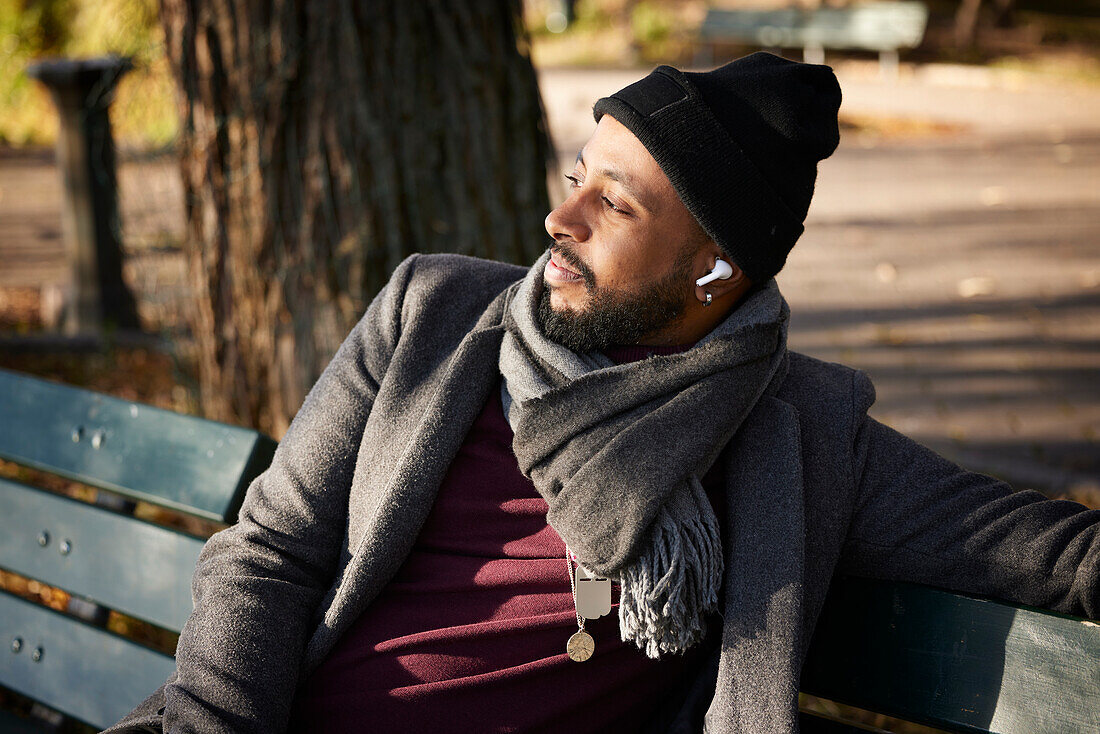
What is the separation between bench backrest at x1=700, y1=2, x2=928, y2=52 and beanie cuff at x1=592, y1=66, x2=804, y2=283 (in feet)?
56.4

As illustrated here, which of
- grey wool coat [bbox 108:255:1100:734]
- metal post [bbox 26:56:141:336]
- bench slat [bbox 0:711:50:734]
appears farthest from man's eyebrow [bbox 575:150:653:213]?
metal post [bbox 26:56:141:336]

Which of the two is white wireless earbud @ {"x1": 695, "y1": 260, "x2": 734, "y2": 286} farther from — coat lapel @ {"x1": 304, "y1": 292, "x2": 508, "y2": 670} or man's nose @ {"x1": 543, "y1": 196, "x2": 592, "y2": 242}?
coat lapel @ {"x1": 304, "y1": 292, "x2": 508, "y2": 670}

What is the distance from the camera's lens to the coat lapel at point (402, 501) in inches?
84.4

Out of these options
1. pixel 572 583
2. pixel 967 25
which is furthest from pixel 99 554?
pixel 967 25

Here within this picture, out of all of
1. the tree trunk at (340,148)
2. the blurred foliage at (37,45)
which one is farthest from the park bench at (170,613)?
the blurred foliage at (37,45)

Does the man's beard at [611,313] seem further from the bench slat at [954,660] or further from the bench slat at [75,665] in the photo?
the bench slat at [75,665]

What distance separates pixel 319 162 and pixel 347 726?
6.73 feet

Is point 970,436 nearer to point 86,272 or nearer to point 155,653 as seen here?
point 155,653

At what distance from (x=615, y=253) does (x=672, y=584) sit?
Answer: 2.27 feet

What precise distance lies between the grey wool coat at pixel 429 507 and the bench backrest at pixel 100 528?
33cm

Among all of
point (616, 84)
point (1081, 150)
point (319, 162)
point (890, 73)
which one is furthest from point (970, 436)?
point (890, 73)

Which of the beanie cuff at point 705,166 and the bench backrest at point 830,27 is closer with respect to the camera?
the beanie cuff at point 705,166

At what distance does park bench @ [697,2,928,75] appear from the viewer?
701 inches

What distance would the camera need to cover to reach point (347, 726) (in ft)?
7.04
